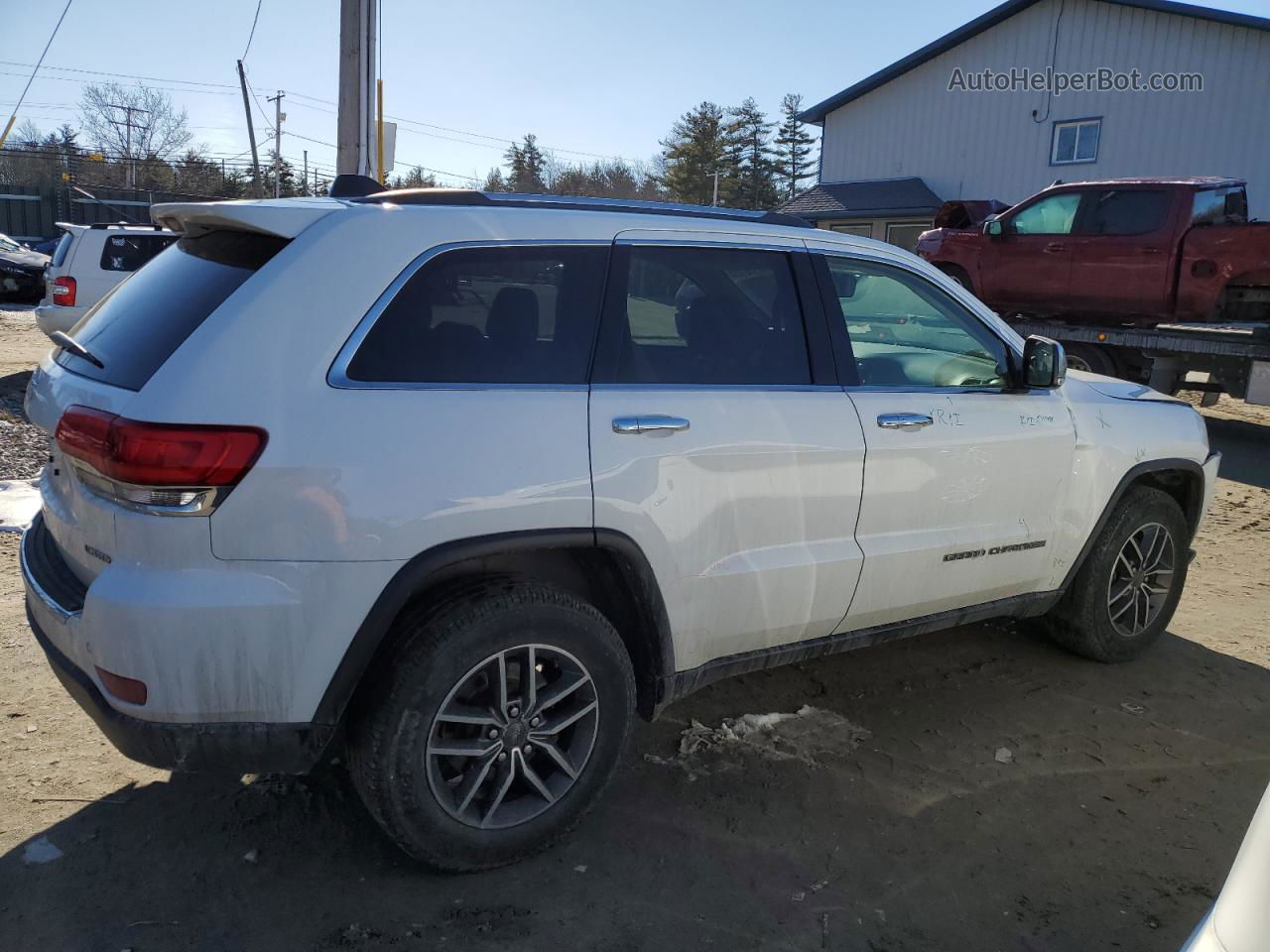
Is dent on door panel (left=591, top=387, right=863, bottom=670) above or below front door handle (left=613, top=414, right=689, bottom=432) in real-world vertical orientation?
below

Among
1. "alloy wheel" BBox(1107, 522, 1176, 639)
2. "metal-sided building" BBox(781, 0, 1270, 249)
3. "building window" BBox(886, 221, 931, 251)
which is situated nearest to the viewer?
"alloy wheel" BBox(1107, 522, 1176, 639)

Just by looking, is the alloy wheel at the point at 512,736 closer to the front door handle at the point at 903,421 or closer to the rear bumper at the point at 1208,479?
the front door handle at the point at 903,421

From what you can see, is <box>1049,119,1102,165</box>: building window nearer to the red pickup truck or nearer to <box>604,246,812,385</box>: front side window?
the red pickup truck

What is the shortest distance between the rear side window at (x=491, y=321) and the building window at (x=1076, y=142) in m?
22.0

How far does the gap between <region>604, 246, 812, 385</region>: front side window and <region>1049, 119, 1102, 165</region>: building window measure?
840 inches

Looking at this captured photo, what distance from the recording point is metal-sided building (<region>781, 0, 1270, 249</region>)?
1925cm

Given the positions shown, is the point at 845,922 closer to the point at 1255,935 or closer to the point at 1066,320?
the point at 1255,935

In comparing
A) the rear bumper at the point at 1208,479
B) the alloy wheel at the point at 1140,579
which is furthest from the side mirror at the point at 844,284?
the rear bumper at the point at 1208,479

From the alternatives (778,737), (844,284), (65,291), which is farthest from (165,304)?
(65,291)

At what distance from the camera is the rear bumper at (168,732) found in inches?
95.7

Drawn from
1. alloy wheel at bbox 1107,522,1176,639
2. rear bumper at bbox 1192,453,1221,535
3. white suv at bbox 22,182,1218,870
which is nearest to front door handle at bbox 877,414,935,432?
white suv at bbox 22,182,1218,870

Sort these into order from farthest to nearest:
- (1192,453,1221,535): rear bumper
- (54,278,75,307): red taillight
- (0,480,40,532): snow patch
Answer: (54,278,75,307): red taillight < (0,480,40,532): snow patch < (1192,453,1221,535): rear bumper

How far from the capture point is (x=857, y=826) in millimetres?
3178

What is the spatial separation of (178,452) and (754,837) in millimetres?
2030
